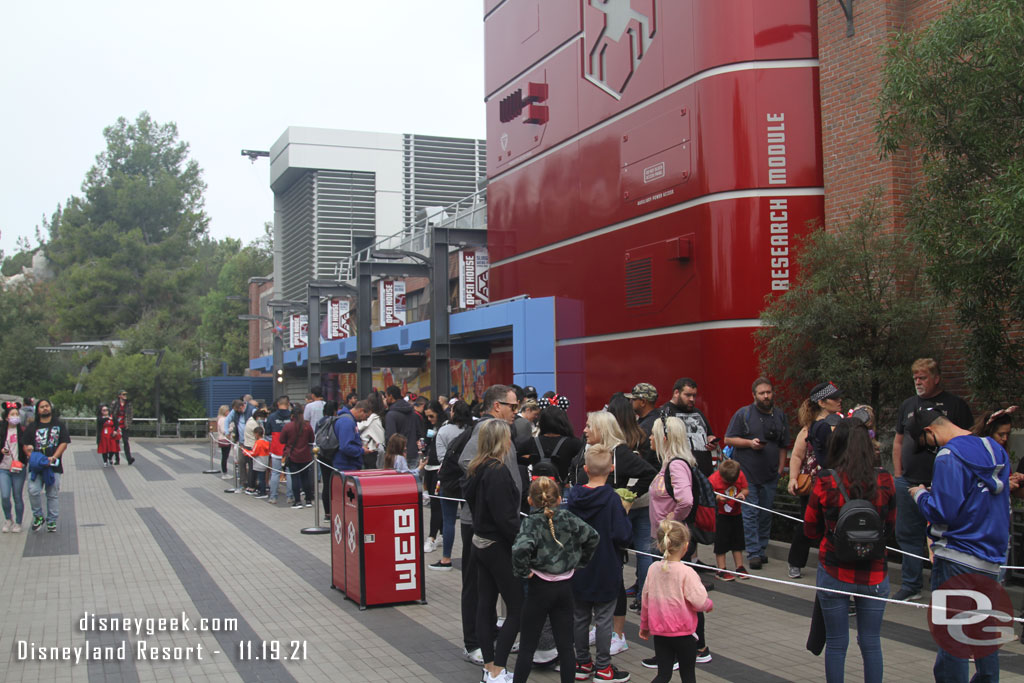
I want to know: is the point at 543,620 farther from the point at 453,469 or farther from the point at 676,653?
the point at 453,469

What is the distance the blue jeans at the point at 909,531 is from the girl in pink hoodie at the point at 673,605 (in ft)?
11.6

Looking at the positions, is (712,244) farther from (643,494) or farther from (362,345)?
(362,345)

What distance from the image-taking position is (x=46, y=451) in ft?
41.6

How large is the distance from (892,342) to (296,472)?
32.0 feet

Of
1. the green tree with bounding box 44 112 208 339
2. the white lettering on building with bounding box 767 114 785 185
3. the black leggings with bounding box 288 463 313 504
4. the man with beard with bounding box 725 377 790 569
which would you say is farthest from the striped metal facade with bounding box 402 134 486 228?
the man with beard with bounding box 725 377 790 569

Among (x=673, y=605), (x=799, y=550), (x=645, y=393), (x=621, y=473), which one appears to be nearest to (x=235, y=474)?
(x=645, y=393)

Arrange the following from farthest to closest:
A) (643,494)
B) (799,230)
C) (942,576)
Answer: (799,230), (643,494), (942,576)

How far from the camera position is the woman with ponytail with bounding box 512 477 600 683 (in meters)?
5.73

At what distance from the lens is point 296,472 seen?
51.8 ft

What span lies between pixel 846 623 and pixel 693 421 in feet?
13.4

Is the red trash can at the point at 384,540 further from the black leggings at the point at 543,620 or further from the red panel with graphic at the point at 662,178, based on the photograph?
the red panel with graphic at the point at 662,178

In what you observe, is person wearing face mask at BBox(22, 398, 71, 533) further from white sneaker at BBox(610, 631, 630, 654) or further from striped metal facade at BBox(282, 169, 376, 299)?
striped metal facade at BBox(282, 169, 376, 299)

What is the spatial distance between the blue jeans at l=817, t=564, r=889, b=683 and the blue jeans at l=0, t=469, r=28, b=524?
11393mm

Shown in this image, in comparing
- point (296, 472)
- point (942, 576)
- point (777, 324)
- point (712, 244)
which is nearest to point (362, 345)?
point (296, 472)
